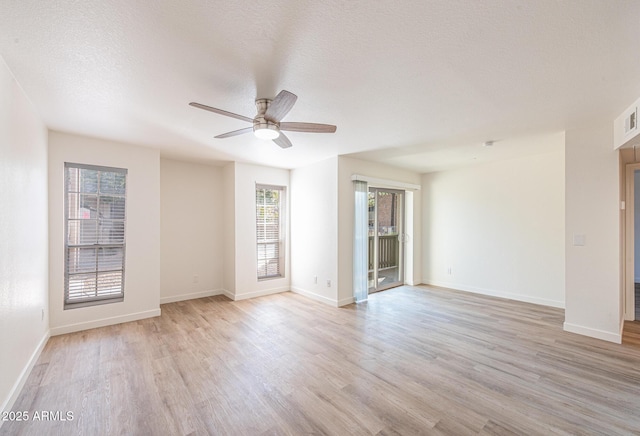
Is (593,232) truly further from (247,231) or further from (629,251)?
(247,231)

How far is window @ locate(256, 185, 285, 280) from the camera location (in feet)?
17.8

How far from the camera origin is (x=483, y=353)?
2.94m

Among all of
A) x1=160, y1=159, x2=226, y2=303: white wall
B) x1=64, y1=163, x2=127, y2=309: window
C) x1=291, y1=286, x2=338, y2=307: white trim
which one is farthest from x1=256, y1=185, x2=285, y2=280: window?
x1=64, y1=163, x2=127, y2=309: window

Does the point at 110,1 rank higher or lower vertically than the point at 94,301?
higher

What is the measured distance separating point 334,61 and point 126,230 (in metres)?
3.77

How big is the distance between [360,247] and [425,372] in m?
2.51

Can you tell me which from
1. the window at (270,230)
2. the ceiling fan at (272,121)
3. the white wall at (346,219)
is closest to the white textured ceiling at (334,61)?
the ceiling fan at (272,121)

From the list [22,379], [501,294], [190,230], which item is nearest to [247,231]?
[190,230]

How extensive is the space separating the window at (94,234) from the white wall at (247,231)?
1717 millimetres

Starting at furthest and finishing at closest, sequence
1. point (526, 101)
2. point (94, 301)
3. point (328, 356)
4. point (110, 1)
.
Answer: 1. point (94, 301)
2. point (328, 356)
3. point (526, 101)
4. point (110, 1)

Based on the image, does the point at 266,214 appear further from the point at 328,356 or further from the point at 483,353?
the point at 483,353

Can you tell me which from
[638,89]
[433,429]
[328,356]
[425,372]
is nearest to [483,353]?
[425,372]

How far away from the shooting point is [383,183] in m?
5.31

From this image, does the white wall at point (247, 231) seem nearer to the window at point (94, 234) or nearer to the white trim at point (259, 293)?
the white trim at point (259, 293)
